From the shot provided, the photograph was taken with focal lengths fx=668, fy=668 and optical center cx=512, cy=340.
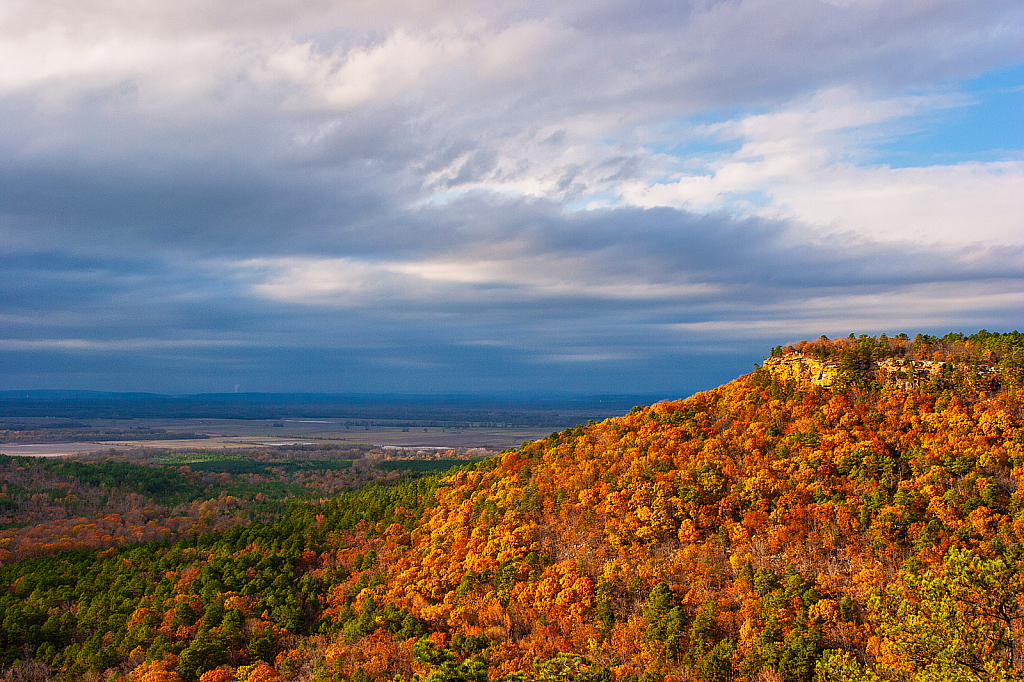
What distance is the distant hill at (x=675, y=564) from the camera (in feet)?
80.9

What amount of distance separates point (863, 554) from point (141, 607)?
42.8 m

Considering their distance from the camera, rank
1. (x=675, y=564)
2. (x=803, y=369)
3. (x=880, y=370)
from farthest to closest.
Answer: (x=803, y=369)
(x=880, y=370)
(x=675, y=564)

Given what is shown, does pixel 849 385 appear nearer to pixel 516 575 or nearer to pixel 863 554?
pixel 863 554

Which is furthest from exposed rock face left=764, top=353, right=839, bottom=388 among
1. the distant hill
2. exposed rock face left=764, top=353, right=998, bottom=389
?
the distant hill

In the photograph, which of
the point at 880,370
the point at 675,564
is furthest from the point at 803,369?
the point at 675,564

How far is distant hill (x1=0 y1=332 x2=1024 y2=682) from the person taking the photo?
971 inches

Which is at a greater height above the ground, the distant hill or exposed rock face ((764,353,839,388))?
exposed rock face ((764,353,839,388))

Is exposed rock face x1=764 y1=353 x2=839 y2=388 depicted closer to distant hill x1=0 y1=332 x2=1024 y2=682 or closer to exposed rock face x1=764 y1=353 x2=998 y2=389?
exposed rock face x1=764 y1=353 x2=998 y2=389

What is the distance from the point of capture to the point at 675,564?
3216cm

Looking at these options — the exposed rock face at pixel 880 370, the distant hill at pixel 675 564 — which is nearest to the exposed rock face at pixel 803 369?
the exposed rock face at pixel 880 370

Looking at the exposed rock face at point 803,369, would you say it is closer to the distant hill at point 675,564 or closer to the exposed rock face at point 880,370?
the exposed rock face at point 880,370

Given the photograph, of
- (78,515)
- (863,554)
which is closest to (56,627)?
(863,554)

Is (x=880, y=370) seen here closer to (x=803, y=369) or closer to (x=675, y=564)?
(x=803, y=369)

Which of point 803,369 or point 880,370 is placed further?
point 803,369
